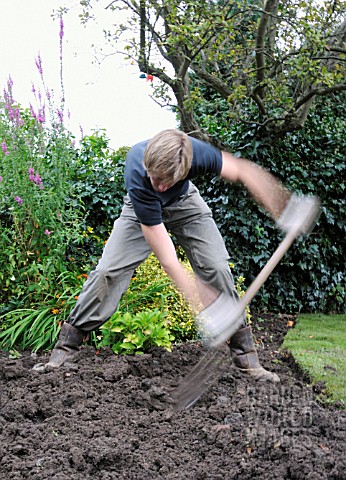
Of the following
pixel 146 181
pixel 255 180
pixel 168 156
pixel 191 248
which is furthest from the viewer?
pixel 191 248

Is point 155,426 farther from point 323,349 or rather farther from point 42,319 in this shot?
point 323,349

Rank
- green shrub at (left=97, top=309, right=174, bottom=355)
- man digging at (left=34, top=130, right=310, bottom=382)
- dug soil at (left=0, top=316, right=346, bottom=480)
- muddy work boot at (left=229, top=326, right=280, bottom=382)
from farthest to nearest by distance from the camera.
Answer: green shrub at (left=97, top=309, right=174, bottom=355)
muddy work boot at (left=229, top=326, right=280, bottom=382)
man digging at (left=34, top=130, right=310, bottom=382)
dug soil at (left=0, top=316, right=346, bottom=480)

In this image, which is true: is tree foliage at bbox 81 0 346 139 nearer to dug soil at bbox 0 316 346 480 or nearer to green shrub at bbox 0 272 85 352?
green shrub at bbox 0 272 85 352

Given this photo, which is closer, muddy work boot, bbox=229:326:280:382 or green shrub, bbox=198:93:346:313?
muddy work boot, bbox=229:326:280:382

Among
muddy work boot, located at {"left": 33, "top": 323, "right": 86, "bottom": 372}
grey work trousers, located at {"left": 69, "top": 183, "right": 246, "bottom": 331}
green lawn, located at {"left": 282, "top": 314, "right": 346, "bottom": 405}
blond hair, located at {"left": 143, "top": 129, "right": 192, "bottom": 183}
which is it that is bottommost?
green lawn, located at {"left": 282, "top": 314, "right": 346, "bottom": 405}

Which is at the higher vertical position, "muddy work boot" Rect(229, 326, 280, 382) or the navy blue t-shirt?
the navy blue t-shirt

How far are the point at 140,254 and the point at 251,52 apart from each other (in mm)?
2879

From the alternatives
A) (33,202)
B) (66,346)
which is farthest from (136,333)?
(33,202)

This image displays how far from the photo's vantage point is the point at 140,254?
342 centimetres

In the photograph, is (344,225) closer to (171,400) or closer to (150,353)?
(150,353)

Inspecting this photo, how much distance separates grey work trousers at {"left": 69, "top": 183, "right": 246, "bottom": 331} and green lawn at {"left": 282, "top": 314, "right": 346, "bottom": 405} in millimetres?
770

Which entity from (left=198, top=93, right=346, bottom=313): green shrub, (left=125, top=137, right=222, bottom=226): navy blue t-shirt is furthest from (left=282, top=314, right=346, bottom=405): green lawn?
(left=125, top=137, right=222, bottom=226): navy blue t-shirt

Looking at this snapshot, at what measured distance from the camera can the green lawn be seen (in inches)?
133

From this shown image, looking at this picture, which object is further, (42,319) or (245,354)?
(42,319)
